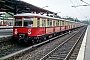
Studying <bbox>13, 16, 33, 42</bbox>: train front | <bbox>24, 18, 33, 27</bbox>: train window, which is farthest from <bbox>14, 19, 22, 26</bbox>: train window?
<bbox>24, 18, 33, 27</bbox>: train window

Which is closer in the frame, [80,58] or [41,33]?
[80,58]

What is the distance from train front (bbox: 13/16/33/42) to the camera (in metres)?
15.7

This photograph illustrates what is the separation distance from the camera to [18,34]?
16078mm

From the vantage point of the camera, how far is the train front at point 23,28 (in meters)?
15.7

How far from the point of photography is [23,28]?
15.8 m

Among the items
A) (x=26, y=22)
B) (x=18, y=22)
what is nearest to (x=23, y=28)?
(x=26, y=22)

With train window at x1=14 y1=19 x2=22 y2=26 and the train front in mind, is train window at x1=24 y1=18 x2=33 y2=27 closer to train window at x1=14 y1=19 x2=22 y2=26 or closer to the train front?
the train front

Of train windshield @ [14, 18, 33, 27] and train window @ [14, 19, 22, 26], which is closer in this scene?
train windshield @ [14, 18, 33, 27]

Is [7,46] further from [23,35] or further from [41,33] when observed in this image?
[41,33]

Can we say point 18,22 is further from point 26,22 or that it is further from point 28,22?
point 28,22

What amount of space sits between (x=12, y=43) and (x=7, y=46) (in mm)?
1354

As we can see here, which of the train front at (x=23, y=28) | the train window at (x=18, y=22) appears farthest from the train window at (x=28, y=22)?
the train window at (x=18, y=22)

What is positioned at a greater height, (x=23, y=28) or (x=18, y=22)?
(x=18, y=22)

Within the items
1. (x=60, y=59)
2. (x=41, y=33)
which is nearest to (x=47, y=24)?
(x=41, y=33)
